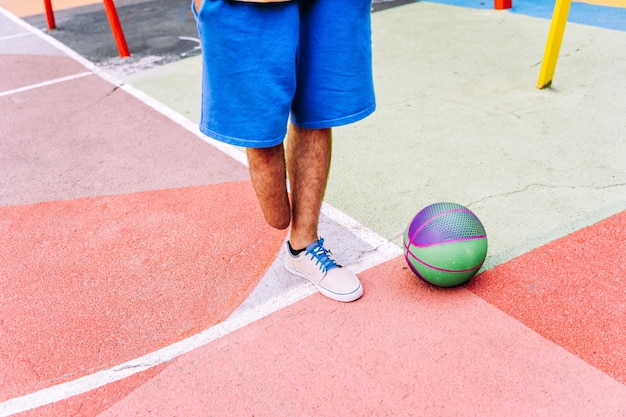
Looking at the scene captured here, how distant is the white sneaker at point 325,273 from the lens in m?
2.58

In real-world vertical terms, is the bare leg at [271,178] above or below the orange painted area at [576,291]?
above

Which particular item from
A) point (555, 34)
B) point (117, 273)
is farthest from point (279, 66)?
point (555, 34)

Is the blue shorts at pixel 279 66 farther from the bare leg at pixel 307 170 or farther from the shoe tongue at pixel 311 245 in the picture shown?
the shoe tongue at pixel 311 245

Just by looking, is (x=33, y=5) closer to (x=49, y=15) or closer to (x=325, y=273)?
(x=49, y=15)

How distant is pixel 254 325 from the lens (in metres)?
2.50

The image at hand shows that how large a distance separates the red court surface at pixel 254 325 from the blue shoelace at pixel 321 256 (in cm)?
16

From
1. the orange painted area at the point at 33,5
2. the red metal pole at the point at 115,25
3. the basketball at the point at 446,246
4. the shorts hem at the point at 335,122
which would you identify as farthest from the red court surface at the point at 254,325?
the orange painted area at the point at 33,5

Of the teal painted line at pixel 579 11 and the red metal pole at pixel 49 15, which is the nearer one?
the teal painted line at pixel 579 11

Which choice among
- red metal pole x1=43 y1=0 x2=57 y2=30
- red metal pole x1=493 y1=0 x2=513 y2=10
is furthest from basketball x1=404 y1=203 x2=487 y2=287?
red metal pole x1=43 y1=0 x2=57 y2=30

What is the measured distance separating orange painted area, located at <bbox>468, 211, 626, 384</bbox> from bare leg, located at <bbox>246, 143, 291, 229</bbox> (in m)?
0.98

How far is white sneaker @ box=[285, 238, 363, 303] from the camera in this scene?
2.58 meters

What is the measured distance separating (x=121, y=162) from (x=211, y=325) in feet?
6.88

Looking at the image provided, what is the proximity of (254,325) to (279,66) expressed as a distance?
44.8 inches

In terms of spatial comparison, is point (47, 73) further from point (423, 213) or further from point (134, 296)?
point (423, 213)
